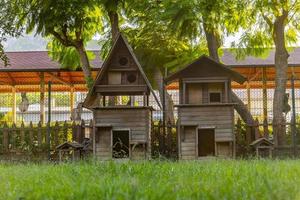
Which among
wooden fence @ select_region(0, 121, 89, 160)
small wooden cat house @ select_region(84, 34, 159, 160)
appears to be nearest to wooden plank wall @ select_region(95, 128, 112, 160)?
small wooden cat house @ select_region(84, 34, 159, 160)

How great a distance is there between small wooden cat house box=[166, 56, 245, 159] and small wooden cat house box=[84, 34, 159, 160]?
3.19 feet

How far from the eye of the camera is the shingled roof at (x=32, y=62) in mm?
23422

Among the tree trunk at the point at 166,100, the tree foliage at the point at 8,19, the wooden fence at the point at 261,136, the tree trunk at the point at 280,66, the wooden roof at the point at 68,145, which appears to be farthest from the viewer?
the tree trunk at the point at 166,100

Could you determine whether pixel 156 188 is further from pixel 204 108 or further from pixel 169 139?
pixel 169 139

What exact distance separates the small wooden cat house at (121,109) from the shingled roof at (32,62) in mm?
8564

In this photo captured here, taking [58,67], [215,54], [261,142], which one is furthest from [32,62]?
[261,142]

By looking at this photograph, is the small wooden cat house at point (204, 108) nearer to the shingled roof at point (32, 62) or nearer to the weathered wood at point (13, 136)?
the weathered wood at point (13, 136)

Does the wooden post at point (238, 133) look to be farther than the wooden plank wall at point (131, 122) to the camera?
Yes

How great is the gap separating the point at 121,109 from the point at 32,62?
1204 centimetres

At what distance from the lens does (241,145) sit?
1587 cm

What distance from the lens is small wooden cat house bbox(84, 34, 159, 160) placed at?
14172 millimetres

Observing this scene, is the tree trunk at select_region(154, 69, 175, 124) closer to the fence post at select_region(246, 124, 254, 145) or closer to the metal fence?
the metal fence

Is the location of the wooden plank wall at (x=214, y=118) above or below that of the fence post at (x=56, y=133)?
above

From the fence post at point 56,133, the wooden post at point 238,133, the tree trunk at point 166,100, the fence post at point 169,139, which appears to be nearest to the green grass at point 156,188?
the fence post at point 169,139
